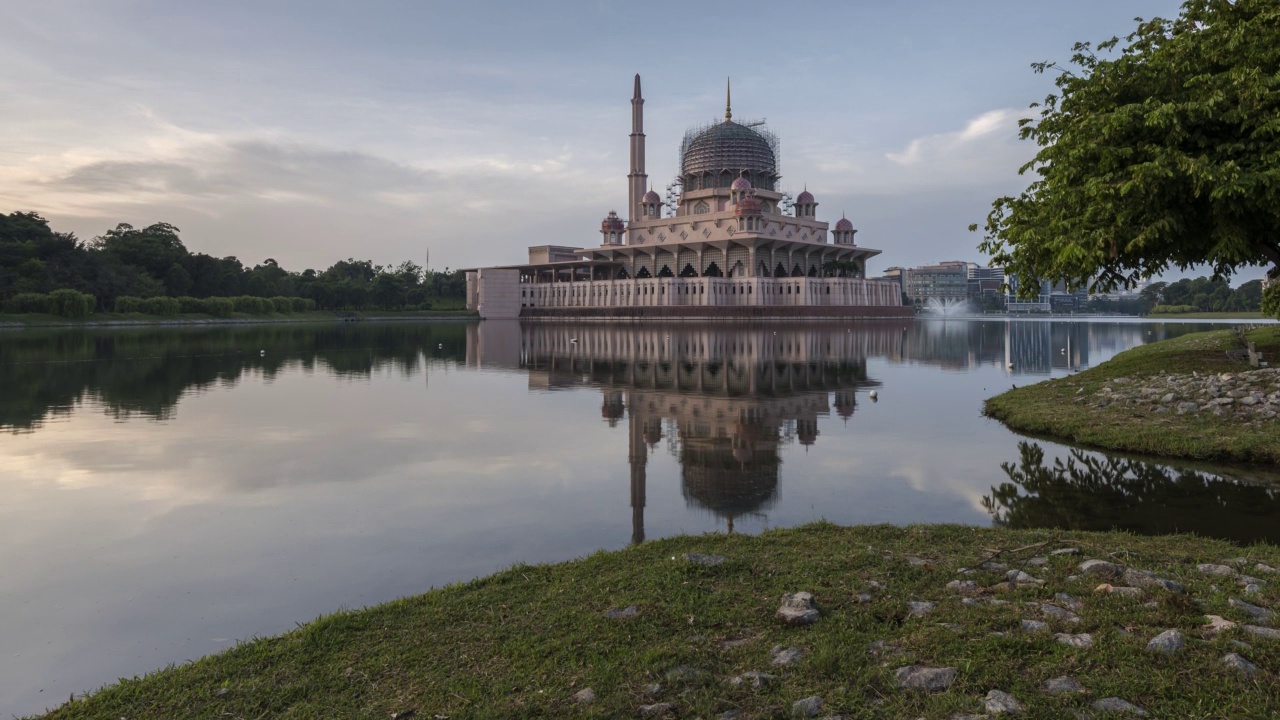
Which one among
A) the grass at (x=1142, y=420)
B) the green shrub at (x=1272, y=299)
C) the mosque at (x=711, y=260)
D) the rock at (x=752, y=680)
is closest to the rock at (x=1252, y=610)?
the rock at (x=752, y=680)

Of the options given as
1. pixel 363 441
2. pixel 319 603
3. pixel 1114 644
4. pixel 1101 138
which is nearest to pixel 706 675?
pixel 1114 644

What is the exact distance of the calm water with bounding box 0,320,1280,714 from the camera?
7.91m

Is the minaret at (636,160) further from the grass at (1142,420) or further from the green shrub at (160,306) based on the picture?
the grass at (1142,420)

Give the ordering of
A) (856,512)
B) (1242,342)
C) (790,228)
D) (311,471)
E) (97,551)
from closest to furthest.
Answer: (97,551) → (856,512) → (311,471) → (1242,342) → (790,228)

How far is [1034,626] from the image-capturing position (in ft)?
19.1

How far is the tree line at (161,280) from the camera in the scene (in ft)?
290

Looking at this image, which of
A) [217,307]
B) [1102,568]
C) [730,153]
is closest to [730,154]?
[730,153]

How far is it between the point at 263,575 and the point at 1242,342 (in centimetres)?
3077

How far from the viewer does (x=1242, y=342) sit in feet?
86.4

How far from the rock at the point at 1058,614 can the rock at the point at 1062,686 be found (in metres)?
1.00

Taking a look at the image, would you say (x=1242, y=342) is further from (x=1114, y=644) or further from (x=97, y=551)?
(x=97, y=551)

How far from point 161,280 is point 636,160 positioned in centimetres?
7382

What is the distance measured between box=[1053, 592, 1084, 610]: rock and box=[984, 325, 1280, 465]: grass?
985 centimetres

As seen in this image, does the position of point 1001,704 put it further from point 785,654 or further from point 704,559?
point 704,559
